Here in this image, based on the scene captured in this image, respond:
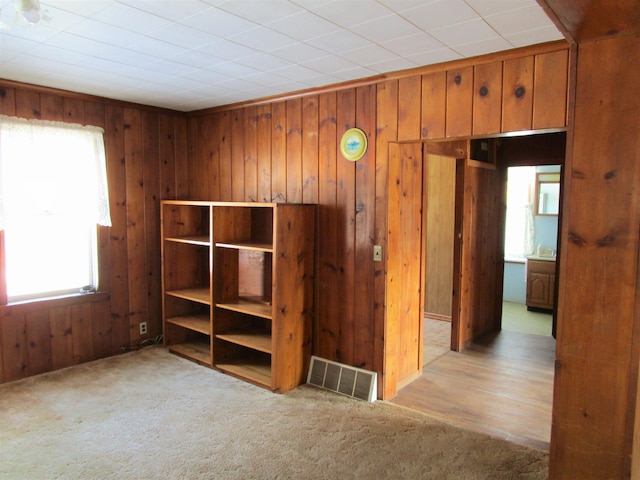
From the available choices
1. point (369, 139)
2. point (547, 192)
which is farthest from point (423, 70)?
point (547, 192)

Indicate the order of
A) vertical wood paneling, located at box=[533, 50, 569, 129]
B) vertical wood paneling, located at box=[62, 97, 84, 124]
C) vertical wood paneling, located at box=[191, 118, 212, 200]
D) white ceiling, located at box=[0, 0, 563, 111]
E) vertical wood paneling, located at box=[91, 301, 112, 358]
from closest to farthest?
white ceiling, located at box=[0, 0, 563, 111]
vertical wood paneling, located at box=[533, 50, 569, 129]
vertical wood paneling, located at box=[62, 97, 84, 124]
vertical wood paneling, located at box=[91, 301, 112, 358]
vertical wood paneling, located at box=[191, 118, 212, 200]

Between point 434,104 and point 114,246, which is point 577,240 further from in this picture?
point 114,246

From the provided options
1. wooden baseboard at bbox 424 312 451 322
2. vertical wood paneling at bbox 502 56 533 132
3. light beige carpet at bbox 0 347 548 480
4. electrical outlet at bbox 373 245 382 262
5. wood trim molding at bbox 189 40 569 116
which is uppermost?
wood trim molding at bbox 189 40 569 116

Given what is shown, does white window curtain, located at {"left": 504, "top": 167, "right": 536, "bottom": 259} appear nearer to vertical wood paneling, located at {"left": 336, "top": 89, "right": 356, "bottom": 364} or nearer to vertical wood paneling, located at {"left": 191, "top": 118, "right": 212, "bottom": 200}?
vertical wood paneling, located at {"left": 336, "top": 89, "right": 356, "bottom": 364}

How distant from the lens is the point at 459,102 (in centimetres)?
278

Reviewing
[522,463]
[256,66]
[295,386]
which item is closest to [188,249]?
[295,386]

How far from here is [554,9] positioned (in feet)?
4.16

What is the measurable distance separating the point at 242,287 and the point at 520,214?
475cm

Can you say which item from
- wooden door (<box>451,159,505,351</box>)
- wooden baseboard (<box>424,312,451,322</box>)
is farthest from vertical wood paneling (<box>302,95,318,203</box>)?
wooden baseboard (<box>424,312,451,322</box>)

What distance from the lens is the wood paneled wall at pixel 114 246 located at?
353cm

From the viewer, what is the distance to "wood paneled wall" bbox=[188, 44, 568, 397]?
2.57 metres

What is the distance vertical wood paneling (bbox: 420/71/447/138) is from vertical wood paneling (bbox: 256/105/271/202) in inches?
57.3

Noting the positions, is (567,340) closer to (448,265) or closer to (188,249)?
(188,249)

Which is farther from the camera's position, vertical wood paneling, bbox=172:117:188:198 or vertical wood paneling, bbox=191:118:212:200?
vertical wood paneling, bbox=172:117:188:198
